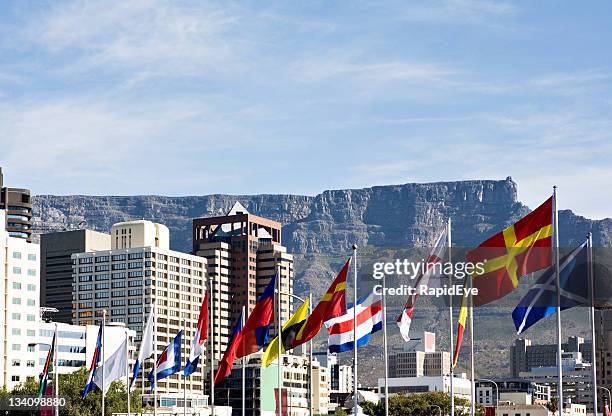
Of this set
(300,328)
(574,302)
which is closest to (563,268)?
(574,302)

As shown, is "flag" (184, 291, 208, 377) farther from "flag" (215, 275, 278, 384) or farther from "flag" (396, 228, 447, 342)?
"flag" (396, 228, 447, 342)

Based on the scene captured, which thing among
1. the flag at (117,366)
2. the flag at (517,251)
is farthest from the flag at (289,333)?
the flag at (117,366)

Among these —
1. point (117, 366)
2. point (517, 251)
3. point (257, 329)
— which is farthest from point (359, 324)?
point (117, 366)

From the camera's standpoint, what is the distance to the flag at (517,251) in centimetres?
7156

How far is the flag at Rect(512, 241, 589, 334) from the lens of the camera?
72812 mm

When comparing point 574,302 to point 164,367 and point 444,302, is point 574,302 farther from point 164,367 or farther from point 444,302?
point 164,367

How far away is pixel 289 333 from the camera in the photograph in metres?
92.2

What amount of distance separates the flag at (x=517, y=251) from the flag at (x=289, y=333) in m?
19.0

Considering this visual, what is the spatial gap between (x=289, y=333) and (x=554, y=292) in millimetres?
24202

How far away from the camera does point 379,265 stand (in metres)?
86.6

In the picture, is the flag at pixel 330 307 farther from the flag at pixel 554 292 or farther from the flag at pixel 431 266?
the flag at pixel 554 292

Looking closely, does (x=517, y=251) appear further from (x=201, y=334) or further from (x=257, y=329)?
(x=201, y=334)

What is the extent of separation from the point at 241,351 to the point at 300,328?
7572 mm

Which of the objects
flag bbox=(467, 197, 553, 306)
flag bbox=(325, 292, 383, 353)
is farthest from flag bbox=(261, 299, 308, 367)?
flag bbox=(467, 197, 553, 306)
